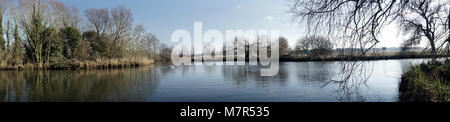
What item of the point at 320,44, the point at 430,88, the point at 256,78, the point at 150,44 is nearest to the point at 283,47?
the point at 150,44

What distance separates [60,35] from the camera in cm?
1772

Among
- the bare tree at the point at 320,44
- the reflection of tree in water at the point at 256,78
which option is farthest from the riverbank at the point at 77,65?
the bare tree at the point at 320,44

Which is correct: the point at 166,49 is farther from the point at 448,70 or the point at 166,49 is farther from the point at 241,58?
the point at 448,70

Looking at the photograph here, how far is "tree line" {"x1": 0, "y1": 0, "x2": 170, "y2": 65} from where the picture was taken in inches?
645

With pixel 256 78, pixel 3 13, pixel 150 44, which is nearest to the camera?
pixel 256 78

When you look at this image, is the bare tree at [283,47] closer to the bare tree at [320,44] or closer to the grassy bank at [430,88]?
the grassy bank at [430,88]

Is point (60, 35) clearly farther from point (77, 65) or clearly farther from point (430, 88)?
point (430, 88)

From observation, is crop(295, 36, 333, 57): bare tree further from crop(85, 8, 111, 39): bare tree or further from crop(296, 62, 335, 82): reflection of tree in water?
crop(85, 8, 111, 39): bare tree

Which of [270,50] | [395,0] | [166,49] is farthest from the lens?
[166,49]

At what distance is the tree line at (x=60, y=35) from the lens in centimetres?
1639

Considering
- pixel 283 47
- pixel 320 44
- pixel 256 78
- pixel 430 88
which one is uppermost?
pixel 283 47

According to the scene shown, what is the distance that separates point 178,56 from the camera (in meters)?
32.3
